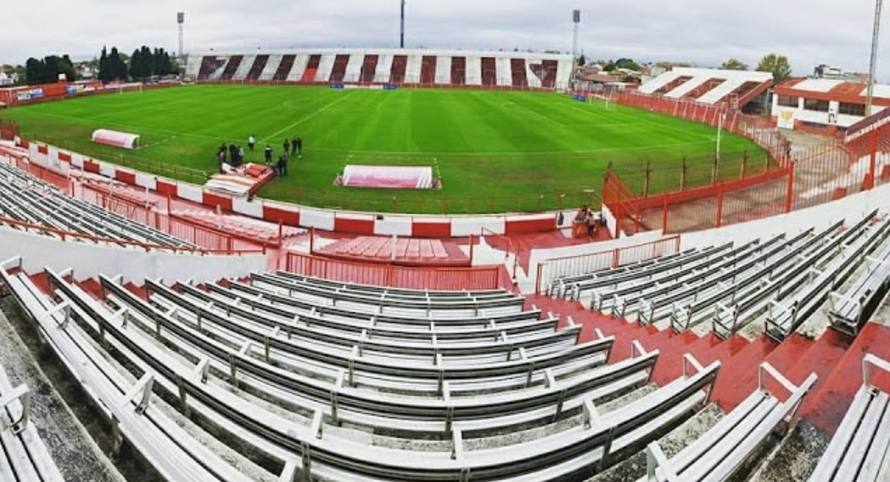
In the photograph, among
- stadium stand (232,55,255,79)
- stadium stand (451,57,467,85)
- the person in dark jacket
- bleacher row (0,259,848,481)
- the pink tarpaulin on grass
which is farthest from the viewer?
stadium stand (232,55,255,79)

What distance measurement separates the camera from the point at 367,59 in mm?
94250

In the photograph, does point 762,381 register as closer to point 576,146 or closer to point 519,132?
point 576,146

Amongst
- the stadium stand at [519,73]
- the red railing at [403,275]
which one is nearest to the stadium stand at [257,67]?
the stadium stand at [519,73]

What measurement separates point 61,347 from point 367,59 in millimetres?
93968

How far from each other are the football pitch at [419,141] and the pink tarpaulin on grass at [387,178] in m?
0.36

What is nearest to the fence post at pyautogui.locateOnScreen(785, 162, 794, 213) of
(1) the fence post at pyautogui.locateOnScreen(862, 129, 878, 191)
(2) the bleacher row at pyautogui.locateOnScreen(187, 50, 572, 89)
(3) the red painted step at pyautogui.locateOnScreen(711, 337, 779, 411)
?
(1) the fence post at pyautogui.locateOnScreen(862, 129, 878, 191)

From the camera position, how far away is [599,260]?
16.1m

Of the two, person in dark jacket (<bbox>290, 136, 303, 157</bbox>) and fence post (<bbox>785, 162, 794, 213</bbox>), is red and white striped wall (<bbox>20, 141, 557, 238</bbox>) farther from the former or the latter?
fence post (<bbox>785, 162, 794, 213</bbox>)

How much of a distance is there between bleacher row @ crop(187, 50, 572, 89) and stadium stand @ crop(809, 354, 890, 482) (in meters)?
84.0

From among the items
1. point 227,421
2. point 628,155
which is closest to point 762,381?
point 227,421

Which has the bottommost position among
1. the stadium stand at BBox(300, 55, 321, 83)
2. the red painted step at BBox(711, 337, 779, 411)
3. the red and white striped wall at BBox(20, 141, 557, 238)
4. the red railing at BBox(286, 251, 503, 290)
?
the red railing at BBox(286, 251, 503, 290)

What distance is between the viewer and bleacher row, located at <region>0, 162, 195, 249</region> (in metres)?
11.8

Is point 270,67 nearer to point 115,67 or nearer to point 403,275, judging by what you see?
point 115,67

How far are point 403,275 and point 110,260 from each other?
274 inches
